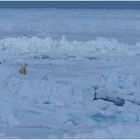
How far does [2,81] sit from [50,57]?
578cm

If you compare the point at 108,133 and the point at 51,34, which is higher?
the point at 51,34

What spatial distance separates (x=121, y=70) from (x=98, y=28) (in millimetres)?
13150

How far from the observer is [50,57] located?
43.5 feet

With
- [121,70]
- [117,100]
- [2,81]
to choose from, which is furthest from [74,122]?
[121,70]

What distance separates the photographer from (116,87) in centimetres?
785

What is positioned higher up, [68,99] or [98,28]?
[98,28]

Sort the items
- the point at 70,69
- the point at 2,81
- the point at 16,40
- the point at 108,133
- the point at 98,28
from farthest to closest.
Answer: the point at 98,28 < the point at 16,40 < the point at 70,69 < the point at 2,81 < the point at 108,133

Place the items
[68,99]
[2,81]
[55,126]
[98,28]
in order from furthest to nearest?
Result: 1. [98,28]
2. [2,81]
3. [68,99]
4. [55,126]

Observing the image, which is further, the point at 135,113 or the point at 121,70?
the point at 121,70

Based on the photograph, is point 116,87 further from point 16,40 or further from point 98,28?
point 98,28

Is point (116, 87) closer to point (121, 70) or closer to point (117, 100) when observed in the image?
point (117, 100)

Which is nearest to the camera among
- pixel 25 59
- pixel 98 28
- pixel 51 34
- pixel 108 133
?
pixel 108 133

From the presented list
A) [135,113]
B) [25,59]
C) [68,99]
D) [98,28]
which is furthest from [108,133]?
[98,28]

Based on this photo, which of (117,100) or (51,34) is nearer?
(117,100)
